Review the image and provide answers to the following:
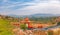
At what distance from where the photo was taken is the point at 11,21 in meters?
1.20

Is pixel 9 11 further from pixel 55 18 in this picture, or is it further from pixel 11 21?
pixel 55 18

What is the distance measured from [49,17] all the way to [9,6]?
0.39m

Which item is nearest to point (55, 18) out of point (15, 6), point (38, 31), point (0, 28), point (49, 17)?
point (49, 17)

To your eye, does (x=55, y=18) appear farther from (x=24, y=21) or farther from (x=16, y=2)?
(x=16, y=2)

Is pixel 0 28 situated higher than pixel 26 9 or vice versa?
pixel 26 9

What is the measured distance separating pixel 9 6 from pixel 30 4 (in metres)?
0.20

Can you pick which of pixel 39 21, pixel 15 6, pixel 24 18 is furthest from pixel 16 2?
pixel 39 21

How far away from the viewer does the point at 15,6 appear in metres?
1.21

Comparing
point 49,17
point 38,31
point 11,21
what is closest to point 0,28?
point 11,21

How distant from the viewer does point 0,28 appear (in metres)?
Result: 1.18

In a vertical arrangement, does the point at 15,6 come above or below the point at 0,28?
above

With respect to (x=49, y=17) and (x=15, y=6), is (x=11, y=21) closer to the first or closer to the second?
(x=15, y=6)

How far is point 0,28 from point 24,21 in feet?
0.75

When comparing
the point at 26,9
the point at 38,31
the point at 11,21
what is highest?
the point at 26,9
